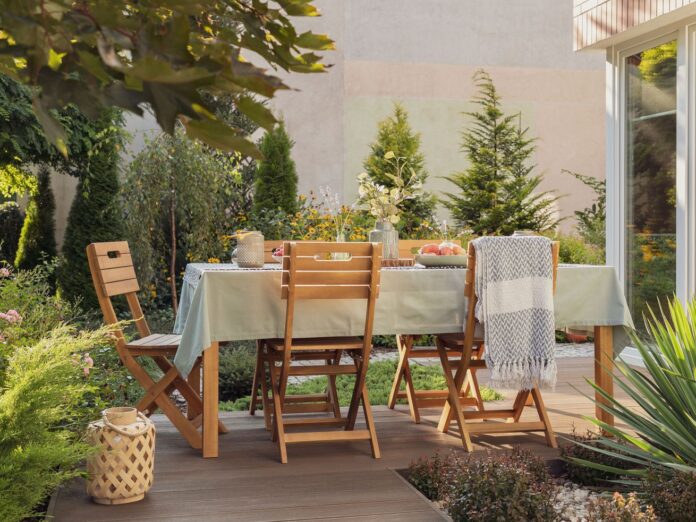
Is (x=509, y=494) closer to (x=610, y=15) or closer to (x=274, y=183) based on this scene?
(x=610, y=15)

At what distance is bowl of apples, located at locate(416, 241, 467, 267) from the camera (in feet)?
14.3

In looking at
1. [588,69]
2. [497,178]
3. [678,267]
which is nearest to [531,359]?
[678,267]

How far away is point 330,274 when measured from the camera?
378 cm

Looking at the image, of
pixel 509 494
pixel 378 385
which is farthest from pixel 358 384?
pixel 378 385

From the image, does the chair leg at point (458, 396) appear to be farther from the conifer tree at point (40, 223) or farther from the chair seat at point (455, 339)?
the conifer tree at point (40, 223)

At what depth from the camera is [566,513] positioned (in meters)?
3.20

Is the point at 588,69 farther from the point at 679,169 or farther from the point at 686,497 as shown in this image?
the point at 686,497

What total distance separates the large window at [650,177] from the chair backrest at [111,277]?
Result: 4263mm

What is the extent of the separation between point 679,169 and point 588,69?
416 inches

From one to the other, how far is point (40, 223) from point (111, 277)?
6739mm

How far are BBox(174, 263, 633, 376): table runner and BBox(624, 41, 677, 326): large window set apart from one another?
2474 millimetres

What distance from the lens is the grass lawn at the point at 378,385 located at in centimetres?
551

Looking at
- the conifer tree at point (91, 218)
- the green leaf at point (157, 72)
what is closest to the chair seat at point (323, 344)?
the green leaf at point (157, 72)

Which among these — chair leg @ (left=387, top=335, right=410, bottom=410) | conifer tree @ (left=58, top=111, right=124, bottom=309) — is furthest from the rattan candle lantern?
conifer tree @ (left=58, top=111, right=124, bottom=309)
